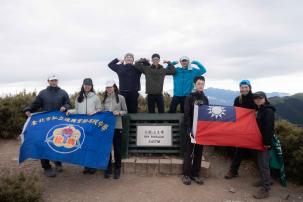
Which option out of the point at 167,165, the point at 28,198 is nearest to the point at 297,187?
the point at 167,165

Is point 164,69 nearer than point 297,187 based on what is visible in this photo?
No

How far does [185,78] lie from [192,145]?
7.21ft

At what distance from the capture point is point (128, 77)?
28.3ft

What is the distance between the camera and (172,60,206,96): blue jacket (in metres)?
8.78

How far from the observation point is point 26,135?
23.8 feet

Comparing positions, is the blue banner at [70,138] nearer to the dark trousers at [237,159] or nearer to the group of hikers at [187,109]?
the group of hikers at [187,109]

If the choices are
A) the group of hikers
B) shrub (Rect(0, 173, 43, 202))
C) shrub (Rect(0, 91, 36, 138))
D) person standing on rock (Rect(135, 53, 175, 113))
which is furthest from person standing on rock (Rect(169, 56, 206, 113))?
shrub (Rect(0, 91, 36, 138))

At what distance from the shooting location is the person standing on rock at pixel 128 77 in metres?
8.63

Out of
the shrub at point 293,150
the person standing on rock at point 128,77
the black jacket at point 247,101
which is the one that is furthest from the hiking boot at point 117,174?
the shrub at point 293,150

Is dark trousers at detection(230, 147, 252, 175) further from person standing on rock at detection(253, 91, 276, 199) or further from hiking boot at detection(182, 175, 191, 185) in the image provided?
hiking boot at detection(182, 175, 191, 185)

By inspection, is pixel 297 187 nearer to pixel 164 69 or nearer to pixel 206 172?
pixel 206 172

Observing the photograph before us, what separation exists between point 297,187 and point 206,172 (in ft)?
6.86

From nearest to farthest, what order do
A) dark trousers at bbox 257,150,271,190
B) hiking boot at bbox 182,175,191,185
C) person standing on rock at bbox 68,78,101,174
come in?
1. dark trousers at bbox 257,150,271,190
2. hiking boot at bbox 182,175,191,185
3. person standing on rock at bbox 68,78,101,174

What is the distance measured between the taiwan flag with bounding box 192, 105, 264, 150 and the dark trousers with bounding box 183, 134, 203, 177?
0.86ft
